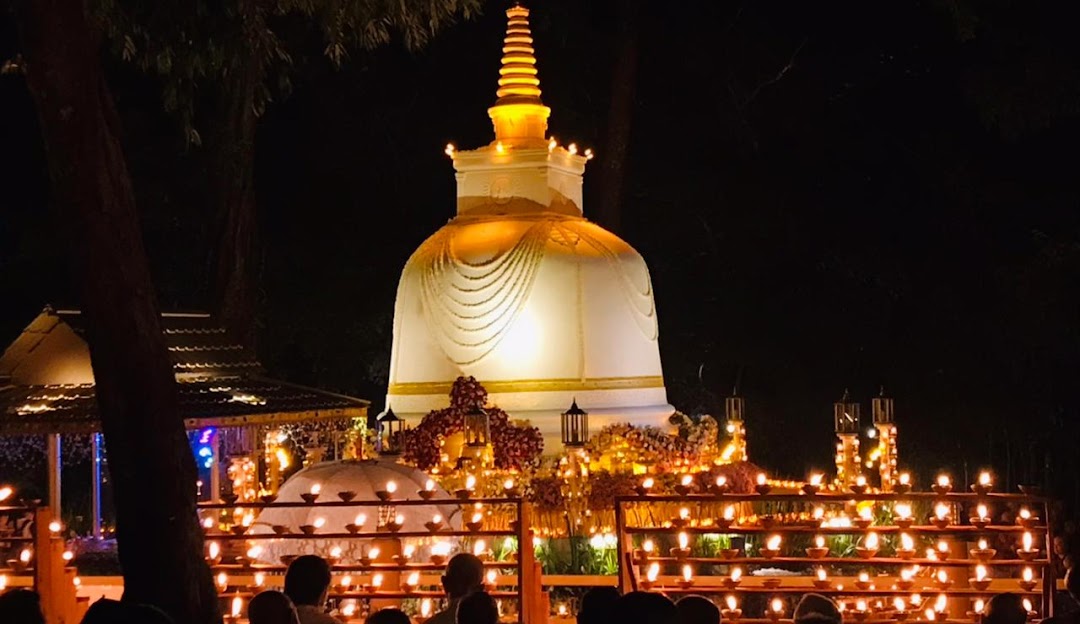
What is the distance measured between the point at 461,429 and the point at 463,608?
10562mm

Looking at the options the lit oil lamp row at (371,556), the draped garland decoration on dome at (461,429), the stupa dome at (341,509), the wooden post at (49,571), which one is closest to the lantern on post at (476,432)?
the draped garland decoration on dome at (461,429)

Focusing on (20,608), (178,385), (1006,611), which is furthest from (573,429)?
(20,608)

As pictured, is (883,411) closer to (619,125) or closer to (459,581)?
(619,125)

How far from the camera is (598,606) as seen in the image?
6.24m

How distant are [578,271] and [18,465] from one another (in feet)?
30.9

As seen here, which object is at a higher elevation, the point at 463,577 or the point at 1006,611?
the point at 463,577

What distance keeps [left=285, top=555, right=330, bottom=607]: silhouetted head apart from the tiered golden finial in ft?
39.9

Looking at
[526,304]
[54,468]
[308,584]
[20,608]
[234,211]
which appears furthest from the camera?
[234,211]

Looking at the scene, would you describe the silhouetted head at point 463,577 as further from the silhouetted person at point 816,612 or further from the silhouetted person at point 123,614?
the silhouetted person at point 123,614

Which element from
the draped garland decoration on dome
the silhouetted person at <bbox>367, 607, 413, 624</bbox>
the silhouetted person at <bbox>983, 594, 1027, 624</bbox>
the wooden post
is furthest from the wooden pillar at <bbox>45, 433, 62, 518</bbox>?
the silhouetted person at <bbox>983, 594, 1027, 624</bbox>

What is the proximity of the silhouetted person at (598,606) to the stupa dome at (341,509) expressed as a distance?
527 cm

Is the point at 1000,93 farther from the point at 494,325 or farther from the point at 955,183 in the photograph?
the point at 494,325

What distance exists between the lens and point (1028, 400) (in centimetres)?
2230

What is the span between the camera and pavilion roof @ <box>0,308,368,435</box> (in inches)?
617
